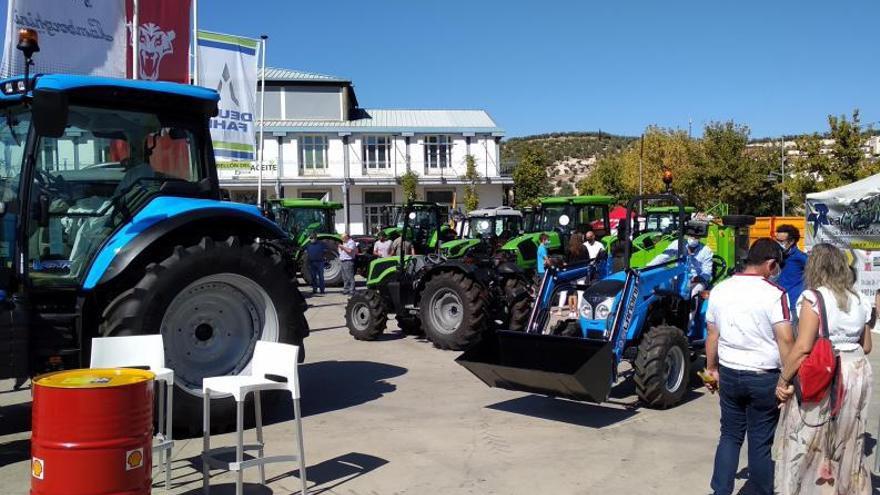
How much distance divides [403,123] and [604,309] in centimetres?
3763

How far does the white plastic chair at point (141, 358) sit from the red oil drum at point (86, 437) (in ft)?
3.52

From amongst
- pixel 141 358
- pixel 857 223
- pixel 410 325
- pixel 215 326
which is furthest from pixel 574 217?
pixel 141 358

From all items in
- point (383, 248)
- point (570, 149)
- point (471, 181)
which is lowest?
point (383, 248)

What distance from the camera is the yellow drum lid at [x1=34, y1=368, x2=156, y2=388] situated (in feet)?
12.1

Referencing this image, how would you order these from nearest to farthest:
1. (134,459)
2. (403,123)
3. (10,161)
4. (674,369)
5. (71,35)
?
(134,459)
(10,161)
(674,369)
(71,35)
(403,123)

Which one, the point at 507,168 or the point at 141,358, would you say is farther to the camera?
the point at 507,168

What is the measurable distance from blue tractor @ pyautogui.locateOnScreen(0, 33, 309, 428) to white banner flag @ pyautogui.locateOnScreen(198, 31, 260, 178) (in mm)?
6724

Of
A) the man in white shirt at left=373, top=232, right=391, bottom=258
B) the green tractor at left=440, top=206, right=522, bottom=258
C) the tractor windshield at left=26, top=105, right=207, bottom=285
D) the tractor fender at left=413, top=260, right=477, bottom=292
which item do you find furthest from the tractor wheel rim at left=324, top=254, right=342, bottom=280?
the tractor windshield at left=26, top=105, right=207, bottom=285

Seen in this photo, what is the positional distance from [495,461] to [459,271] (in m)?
4.86

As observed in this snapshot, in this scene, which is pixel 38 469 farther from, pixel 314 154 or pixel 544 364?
pixel 314 154

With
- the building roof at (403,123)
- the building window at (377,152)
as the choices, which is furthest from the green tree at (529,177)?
the building window at (377,152)

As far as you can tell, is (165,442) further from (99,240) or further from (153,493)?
(99,240)

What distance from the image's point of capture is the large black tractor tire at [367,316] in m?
11.2

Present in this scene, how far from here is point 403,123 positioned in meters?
44.2
